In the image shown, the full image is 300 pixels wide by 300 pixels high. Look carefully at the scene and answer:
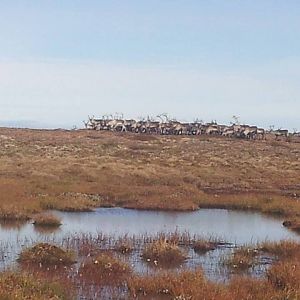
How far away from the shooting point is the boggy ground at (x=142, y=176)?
3316 centimetres

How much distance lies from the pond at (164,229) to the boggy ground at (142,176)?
158cm

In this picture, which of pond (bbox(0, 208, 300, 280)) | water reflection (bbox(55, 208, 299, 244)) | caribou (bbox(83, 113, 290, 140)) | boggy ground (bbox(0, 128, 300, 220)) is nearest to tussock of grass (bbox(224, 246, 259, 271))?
pond (bbox(0, 208, 300, 280))

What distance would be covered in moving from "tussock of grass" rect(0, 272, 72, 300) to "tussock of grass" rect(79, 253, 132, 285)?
2248 millimetres

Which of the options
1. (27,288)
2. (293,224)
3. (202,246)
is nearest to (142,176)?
(293,224)

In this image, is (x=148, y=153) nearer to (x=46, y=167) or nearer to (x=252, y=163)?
(x=252, y=163)

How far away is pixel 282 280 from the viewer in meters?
16.4

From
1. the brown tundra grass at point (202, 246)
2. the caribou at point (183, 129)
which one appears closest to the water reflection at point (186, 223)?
the brown tundra grass at point (202, 246)

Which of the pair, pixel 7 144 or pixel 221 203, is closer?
pixel 221 203

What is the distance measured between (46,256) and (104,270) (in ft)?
7.35

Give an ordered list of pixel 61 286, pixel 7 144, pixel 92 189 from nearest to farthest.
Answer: pixel 61 286 → pixel 92 189 → pixel 7 144

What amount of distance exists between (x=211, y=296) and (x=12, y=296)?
468 cm

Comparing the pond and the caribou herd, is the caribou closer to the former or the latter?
the caribou herd

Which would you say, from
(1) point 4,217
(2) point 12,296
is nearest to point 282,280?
(2) point 12,296

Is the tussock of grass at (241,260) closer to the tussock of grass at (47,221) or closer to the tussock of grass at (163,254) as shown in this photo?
the tussock of grass at (163,254)
